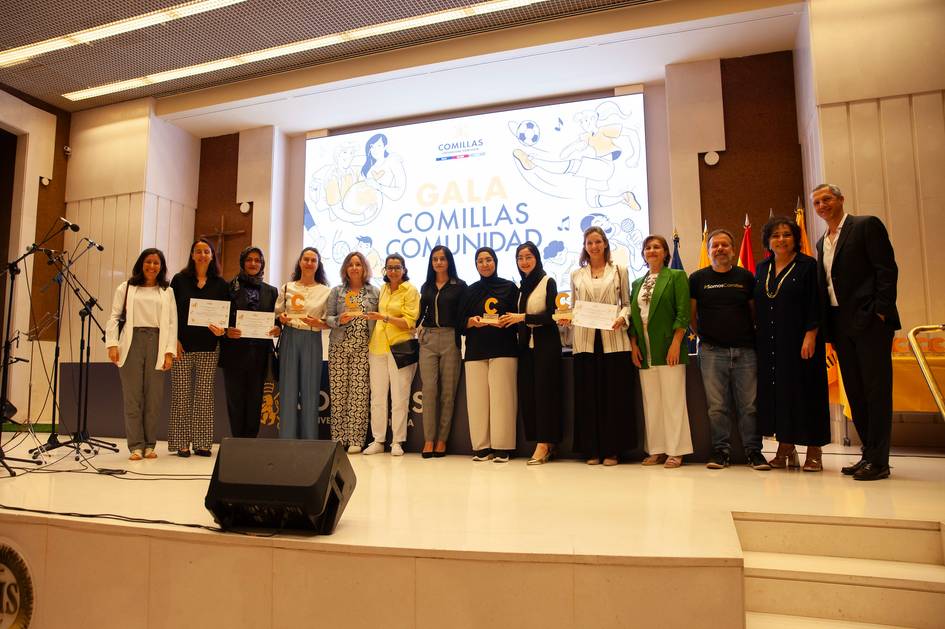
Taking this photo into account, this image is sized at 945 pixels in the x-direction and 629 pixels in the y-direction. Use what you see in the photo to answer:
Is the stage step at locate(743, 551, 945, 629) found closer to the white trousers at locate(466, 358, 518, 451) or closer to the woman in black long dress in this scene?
the woman in black long dress

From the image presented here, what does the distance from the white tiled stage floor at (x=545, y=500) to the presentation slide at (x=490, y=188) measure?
11.6 feet

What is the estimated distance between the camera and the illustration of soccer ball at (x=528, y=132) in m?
7.23

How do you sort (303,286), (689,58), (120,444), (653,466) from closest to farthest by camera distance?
(653,466), (303,286), (120,444), (689,58)

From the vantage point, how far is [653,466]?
3.82m

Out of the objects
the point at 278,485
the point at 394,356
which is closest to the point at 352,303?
the point at 394,356

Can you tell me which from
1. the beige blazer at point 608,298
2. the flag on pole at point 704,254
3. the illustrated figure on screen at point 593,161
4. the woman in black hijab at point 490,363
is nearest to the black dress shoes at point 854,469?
the beige blazer at point 608,298

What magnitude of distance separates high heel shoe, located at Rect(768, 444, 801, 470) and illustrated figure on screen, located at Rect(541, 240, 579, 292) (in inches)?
135

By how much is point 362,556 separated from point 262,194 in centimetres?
703

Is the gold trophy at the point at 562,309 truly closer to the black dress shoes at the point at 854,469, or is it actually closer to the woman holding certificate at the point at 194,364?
the black dress shoes at the point at 854,469

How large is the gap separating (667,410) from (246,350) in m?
2.98

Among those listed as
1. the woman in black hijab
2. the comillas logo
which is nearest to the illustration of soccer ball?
the comillas logo

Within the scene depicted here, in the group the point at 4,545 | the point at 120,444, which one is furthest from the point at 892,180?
the point at 120,444

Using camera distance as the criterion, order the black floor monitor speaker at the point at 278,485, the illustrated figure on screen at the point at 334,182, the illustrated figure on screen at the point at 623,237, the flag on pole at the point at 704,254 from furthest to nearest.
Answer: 1. the illustrated figure on screen at the point at 334,182
2. the illustrated figure on screen at the point at 623,237
3. the flag on pole at the point at 704,254
4. the black floor monitor speaker at the point at 278,485

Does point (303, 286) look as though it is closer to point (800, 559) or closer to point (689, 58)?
point (800, 559)
